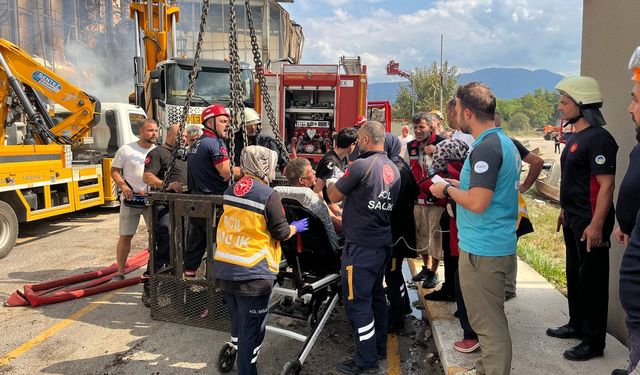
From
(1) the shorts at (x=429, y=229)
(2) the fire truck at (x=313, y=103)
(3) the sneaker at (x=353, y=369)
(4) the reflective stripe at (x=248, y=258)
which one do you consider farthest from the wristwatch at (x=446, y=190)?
(2) the fire truck at (x=313, y=103)

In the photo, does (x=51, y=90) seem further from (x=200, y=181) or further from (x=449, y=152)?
(x=449, y=152)

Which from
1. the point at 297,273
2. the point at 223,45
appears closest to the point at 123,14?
the point at 223,45

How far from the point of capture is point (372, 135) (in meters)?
3.36

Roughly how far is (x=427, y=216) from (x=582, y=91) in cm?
227

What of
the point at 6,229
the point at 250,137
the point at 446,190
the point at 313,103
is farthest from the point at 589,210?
the point at 313,103

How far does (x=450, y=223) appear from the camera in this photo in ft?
12.8

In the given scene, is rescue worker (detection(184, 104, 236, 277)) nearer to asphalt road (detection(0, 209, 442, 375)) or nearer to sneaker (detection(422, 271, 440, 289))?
asphalt road (detection(0, 209, 442, 375))

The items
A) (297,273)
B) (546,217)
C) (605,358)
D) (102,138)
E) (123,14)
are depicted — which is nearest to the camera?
(605,358)

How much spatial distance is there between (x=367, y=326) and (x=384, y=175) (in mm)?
1091

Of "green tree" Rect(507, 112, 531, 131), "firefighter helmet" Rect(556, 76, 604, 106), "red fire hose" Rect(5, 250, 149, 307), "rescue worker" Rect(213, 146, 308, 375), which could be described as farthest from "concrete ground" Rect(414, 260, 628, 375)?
"green tree" Rect(507, 112, 531, 131)

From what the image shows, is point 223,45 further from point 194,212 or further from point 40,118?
point 194,212

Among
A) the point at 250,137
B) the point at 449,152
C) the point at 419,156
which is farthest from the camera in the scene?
the point at 250,137

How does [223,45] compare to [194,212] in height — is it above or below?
above

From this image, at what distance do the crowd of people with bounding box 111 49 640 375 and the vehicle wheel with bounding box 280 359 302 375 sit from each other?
235 mm
